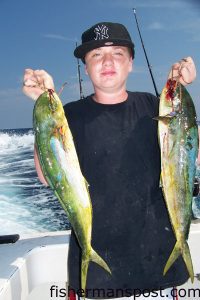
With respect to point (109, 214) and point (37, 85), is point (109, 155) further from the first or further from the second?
point (37, 85)

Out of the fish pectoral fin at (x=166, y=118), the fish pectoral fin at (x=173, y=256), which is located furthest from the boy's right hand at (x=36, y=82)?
the fish pectoral fin at (x=173, y=256)

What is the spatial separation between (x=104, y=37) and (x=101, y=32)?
0.05 m

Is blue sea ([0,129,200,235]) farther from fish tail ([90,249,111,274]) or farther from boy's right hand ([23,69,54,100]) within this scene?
boy's right hand ([23,69,54,100])

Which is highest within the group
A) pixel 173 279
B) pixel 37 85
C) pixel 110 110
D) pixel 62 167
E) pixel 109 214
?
pixel 37 85

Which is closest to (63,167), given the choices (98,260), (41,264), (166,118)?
(98,260)

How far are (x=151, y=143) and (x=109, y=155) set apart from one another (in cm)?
33

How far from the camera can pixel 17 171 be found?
12.9m

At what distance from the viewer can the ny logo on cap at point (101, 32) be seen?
2.51m

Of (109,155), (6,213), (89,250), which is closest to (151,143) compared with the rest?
(109,155)

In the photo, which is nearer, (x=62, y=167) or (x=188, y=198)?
(x=62, y=167)

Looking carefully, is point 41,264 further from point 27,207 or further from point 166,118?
point 27,207

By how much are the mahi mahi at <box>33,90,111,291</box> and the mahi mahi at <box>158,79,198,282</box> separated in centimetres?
54

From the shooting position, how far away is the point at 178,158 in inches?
94.6

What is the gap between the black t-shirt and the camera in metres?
2.42
